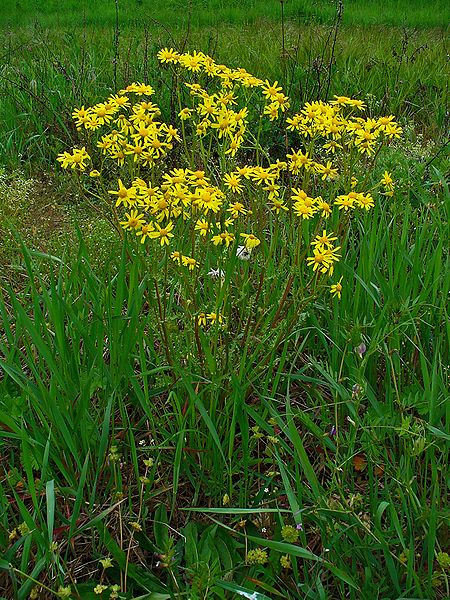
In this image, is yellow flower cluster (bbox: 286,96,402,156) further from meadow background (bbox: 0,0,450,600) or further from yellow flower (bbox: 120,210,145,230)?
yellow flower (bbox: 120,210,145,230)

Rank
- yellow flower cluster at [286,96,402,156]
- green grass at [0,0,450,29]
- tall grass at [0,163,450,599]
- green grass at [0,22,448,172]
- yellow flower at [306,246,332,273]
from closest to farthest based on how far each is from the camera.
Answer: tall grass at [0,163,450,599] → yellow flower at [306,246,332,273] → yellow flower cluster at [286,96,402,156] → green grass at [0,22,448,172] → green grass at [0,0,450,29]

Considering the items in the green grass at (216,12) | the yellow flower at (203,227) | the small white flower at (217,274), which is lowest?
the green grass at (216,12)

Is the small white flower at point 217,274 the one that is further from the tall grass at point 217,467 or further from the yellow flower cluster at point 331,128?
the yellow flower cluster at point 331,128

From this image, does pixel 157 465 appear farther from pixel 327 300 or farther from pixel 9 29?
pixel 9 29

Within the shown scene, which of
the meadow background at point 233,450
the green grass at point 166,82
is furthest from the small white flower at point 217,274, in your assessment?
the green grass at point 166,82

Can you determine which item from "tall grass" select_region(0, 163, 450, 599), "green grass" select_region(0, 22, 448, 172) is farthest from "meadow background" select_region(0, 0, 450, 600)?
"green grass" select_region(0, 22, 448, 172)

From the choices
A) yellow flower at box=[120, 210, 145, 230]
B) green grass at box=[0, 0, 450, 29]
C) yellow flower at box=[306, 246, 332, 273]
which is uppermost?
yellow flower at box=[120, 210, 145, 230]

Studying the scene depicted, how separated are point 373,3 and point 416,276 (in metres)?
6.92

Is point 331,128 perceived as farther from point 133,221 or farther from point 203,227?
point 133,221

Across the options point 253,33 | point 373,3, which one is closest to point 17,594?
point 253,33

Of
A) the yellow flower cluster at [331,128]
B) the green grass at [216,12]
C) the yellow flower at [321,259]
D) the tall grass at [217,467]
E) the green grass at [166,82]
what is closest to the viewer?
the tall grass at [217,467]

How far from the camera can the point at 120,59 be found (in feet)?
15.2

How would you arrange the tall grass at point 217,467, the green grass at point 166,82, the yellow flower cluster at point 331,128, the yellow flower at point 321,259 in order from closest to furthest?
the tall grass at point 217,467 < the yellow flower at point 321,259 < the yellow flower cluster at point 331,128 < the green grass at point 166,82

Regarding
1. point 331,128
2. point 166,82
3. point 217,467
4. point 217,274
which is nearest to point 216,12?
point 166,82
